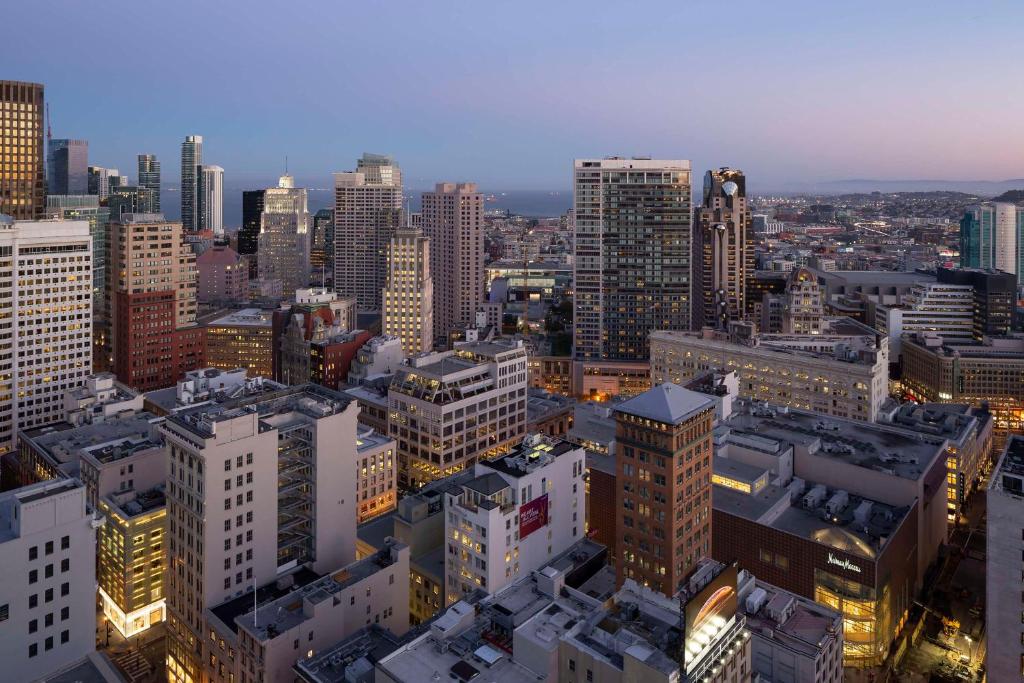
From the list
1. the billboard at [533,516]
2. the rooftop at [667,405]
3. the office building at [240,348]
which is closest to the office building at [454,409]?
the billboard at [533,516]

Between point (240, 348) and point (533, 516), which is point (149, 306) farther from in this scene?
point (533, 516)

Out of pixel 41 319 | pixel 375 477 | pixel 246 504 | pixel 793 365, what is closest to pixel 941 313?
pixel 793 365

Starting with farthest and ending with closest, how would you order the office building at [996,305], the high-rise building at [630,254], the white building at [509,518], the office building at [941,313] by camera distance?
the office building at [941,313]
the office building at [996,305]
the high-rise building at [630,254]
the white building at [509,518]

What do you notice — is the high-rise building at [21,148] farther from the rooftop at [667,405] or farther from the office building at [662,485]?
the office building at [662,485]

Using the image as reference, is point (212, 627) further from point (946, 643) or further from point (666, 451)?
point (946, 643)

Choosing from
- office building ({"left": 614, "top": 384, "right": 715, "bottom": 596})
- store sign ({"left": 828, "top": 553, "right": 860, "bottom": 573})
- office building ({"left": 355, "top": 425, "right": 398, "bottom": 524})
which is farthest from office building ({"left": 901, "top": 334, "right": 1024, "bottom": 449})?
office building ({"left": 355, "top": 425, "right": 398, "bottom": 524})

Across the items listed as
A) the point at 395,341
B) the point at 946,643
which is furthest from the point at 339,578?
the point at 395,341
